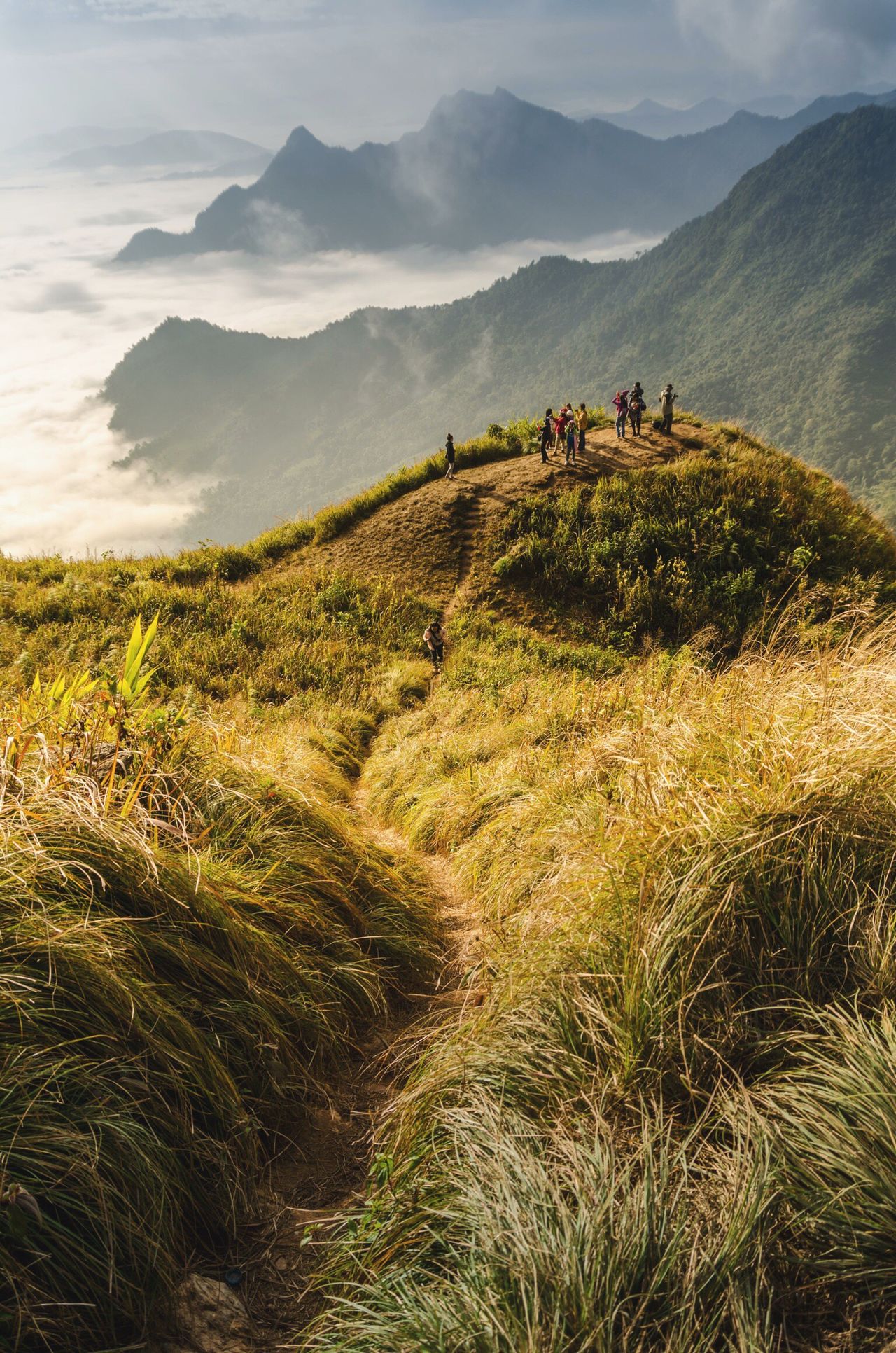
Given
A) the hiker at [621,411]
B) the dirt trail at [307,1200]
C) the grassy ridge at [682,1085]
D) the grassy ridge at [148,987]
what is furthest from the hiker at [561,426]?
the dirt trail at [307,1200]

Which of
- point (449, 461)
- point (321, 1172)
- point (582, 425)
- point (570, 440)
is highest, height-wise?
point (582, 425)

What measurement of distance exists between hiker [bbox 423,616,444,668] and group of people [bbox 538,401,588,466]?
881 centimetres

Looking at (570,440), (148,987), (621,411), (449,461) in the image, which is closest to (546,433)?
(570,440)

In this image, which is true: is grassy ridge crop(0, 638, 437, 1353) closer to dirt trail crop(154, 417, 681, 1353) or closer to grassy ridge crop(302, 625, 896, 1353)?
dirt trail crop(154, 417, 681, 1353)

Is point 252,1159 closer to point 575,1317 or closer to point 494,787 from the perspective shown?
point 575,1317

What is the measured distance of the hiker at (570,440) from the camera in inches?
777

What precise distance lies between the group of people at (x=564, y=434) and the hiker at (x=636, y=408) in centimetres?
156

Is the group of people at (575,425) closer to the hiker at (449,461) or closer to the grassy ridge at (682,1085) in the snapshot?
the hiker at (449,461)

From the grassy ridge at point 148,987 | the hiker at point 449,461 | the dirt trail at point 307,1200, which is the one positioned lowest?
the dirt trail at point 307,1200

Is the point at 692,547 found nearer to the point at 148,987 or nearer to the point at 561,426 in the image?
the point at 561,426

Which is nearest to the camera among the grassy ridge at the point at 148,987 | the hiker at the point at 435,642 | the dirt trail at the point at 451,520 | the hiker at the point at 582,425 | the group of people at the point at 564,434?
the grassy ridge at the point at 148,987

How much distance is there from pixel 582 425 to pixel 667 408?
8.62 feet

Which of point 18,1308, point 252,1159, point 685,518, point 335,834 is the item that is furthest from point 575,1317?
point 685,518

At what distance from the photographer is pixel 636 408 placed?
21141mm
